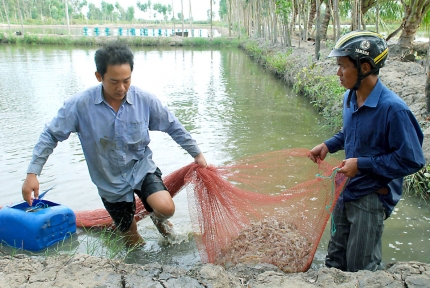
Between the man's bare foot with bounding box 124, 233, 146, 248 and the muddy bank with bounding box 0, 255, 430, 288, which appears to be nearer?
the muddy bank with bounding box 0, 255, 430, 288

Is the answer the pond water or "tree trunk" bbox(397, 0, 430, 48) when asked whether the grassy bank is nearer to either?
the pond water

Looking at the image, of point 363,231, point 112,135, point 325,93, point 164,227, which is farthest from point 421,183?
point 325,93

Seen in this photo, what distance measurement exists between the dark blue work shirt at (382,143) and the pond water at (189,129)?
1.18 m

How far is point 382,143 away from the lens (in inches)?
87.1

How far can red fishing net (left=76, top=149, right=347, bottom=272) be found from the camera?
2748 millimetres

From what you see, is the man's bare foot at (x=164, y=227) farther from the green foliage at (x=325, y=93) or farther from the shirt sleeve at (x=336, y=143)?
the green foliage at (x=325, y=93)

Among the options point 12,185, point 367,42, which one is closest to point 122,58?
point 367,42

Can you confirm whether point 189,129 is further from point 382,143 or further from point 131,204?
point 382,143

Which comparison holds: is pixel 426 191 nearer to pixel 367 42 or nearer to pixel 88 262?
pixel 367 42

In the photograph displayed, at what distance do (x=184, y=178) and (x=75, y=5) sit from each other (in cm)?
9382

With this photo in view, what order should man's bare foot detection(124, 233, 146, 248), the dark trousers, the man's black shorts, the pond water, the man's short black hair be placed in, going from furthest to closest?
the pond water
man's bare foot detection(124, 233, 146, 248)
the man's black shorts
the man's short black hair
the dark trousers

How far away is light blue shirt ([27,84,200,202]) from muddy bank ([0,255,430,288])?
674 mm

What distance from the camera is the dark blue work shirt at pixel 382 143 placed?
207 centimetres

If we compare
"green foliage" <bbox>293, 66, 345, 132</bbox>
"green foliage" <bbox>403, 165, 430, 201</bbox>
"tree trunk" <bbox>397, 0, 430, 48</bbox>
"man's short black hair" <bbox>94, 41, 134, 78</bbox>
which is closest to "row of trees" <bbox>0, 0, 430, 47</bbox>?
"tree trunk" <bbox>397, 0, 430, 48</bbox>
